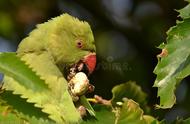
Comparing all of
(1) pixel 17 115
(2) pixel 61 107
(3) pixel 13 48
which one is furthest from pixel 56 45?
(3) pixel 13 48

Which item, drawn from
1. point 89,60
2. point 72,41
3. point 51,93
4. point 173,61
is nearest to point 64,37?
point 72,41

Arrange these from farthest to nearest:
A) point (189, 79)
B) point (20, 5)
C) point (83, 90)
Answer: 1. point (20, 5)
2. point (189, 79)
3. point (83, 90)

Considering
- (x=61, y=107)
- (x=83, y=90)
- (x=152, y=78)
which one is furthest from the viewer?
(x=152, y=78)

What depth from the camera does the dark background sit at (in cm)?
376

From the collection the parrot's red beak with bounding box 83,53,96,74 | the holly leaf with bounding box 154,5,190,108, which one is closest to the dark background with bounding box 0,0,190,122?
the parrot's red beak with bounding box 83,53,96,74

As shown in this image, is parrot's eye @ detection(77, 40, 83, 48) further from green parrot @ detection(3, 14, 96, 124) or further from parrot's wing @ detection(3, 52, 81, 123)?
parrot's wing @ detection(3, 52, 81, 123)

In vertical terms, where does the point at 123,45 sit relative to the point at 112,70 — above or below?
above

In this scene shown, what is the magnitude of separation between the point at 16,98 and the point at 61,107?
1.15 ft

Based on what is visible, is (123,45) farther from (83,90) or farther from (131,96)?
(83,90)

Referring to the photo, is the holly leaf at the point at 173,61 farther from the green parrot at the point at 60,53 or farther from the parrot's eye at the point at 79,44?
the parrot's eye at the point at 79,44

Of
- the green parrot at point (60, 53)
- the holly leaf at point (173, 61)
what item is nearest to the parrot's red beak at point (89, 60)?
the green parrot at point (60, 53)

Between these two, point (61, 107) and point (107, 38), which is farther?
point (107, 38)

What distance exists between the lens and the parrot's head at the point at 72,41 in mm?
2508

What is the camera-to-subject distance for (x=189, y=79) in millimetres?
3473
